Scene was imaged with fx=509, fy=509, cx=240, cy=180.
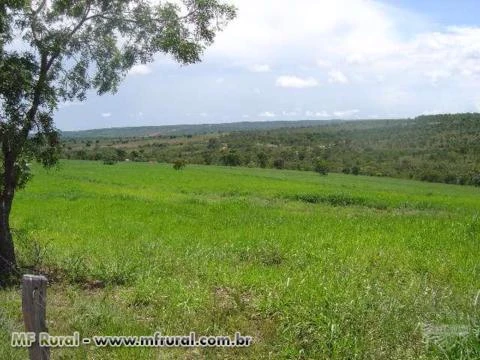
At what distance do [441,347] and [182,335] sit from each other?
3.59 m

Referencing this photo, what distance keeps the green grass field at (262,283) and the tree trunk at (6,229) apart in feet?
1.70

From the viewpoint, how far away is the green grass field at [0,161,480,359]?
23.1 feet

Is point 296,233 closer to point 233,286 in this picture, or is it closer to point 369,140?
point 233,286

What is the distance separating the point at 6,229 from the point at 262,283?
5327mm

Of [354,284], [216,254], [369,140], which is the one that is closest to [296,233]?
[216,254]

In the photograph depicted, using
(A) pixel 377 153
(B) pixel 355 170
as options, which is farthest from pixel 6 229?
(A) pixel 377 153

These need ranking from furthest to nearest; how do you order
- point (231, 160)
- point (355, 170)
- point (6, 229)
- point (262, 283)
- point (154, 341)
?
point (231, 160), point (355, 170), point (6, 229), point (262, 283), point (154, 341)

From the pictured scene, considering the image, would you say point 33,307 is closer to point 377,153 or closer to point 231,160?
point 231,160

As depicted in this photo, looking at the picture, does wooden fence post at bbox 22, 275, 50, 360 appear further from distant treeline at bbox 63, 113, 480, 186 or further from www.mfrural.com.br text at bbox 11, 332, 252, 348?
distant treeline at bbox 63, 113, 480, 186

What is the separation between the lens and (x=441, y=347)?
6480mm

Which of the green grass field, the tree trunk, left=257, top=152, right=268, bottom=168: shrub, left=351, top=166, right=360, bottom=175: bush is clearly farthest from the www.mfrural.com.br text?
left=257, top=152, right=268, bottom=168: shrub

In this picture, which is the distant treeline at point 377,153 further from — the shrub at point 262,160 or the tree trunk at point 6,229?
the tree trunk at point 6,229

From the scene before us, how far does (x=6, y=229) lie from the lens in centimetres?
1039

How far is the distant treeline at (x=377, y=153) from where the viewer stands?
78.4 metres
